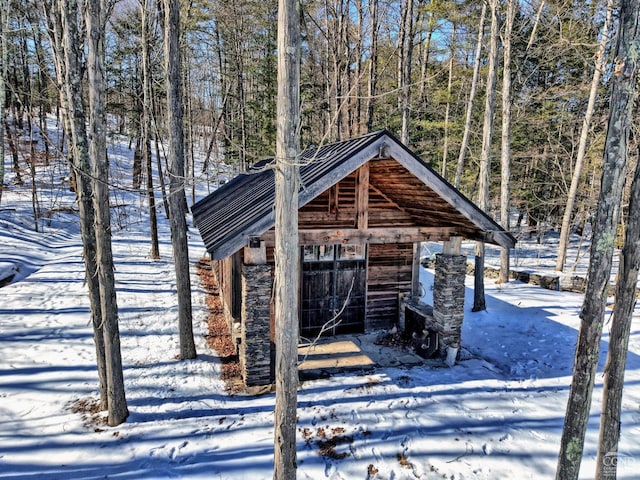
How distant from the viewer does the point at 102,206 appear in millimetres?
5754

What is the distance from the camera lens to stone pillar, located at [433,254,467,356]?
8.63 m

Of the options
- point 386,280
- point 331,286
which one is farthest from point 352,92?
point 331,286

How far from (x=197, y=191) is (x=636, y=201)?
3369 centimetres

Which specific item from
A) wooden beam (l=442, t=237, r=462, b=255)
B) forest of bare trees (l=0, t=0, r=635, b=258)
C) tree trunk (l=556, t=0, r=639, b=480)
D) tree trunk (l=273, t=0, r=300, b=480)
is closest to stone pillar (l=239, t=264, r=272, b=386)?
tree trunk (l=273, t=0, r=300, b=480)

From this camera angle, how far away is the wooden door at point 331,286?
10.0m

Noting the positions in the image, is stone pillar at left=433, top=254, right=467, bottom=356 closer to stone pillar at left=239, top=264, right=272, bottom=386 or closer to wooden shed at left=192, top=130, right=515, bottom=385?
wooden shed at left=192, top=130, right=515, bottom=385

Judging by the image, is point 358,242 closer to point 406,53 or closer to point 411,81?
point 406,53

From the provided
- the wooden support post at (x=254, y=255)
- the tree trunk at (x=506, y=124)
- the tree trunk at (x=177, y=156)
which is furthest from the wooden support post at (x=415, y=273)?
the tree trunk at (x=177, y=156)

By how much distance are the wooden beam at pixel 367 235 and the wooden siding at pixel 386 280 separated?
201cm

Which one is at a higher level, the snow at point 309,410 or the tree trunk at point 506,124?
the tree trunk at point 506,124

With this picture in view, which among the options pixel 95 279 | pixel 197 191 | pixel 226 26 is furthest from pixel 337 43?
pixel 197 191

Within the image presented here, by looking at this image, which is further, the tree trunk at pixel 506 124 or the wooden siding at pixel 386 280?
the tree trunk at pixel 506 124

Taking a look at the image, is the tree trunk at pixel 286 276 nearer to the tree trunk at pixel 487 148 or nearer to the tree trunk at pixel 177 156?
the tree trunk at pixel 177 156

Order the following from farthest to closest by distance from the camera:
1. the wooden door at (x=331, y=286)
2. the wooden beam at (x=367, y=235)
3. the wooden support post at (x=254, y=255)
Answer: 1. the wooden door at (x=331, y=286)
2. the wooden beam at (x=367, y=235)
3. the wooden support post at (x=254, y=255)
